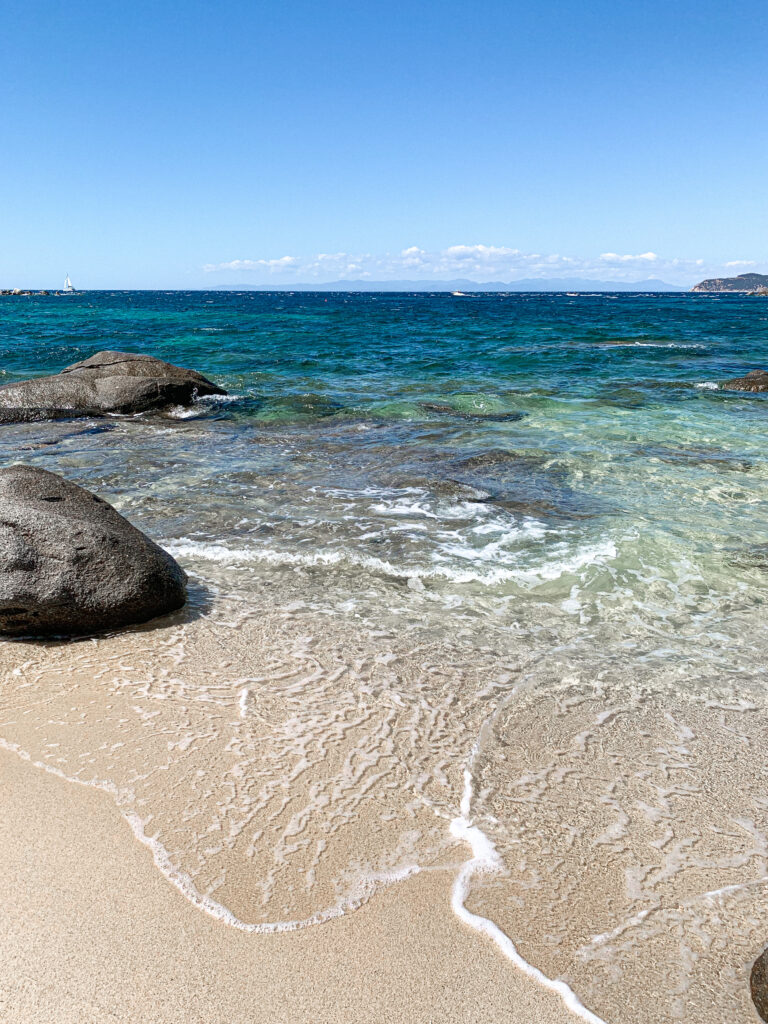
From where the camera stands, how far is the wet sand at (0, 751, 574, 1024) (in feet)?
Answer: 7.06

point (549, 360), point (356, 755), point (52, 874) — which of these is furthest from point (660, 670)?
point (549, 360)

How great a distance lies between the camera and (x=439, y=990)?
7.32ft

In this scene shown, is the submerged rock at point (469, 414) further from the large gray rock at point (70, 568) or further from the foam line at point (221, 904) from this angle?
Result: the foam line at point (221, 904)

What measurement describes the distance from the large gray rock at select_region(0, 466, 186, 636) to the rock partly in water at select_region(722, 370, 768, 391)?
15095 millimetres

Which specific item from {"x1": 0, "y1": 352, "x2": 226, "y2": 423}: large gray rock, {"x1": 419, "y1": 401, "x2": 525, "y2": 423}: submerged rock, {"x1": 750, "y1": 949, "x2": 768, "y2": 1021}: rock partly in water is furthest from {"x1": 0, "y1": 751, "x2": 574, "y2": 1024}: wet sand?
{"x1": 0, "y1": 352, "x2": 226, "y2": 423}: large gray rock

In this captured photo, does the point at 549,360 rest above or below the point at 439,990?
above

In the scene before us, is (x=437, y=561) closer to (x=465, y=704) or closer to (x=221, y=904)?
(x=465, y=704)

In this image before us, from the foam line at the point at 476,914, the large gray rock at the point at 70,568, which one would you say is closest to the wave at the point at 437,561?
the large gray rock at the point at 70,568

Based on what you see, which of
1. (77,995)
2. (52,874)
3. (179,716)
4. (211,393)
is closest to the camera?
(77,995)

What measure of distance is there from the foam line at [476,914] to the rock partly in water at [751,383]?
15664mm

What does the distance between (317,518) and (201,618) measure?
2470mm

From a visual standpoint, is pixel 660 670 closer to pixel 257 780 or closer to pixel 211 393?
pixel 257 780

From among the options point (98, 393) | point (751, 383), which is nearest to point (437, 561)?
point (98, 393)

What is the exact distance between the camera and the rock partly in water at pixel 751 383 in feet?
53.0
